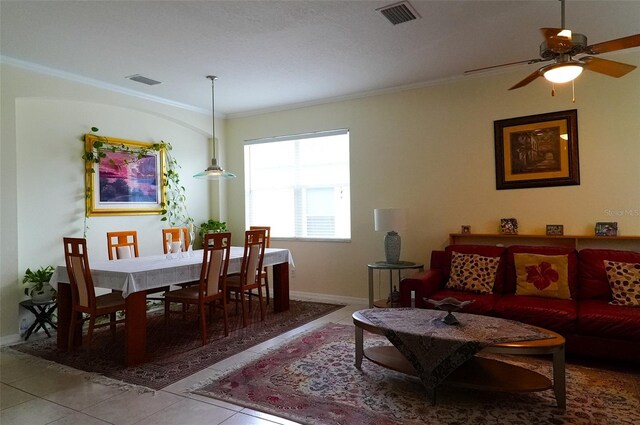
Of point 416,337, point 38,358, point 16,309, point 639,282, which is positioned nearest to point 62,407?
point 38,358

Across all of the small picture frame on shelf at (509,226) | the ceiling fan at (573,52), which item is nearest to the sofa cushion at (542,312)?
the small picture frame on shelf at (509,226)

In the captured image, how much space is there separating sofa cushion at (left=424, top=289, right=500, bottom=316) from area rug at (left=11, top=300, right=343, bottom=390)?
151 centimetres

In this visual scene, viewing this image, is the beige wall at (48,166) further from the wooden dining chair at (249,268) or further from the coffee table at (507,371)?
the coffee table at (507,371)

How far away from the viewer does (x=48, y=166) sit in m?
4.39

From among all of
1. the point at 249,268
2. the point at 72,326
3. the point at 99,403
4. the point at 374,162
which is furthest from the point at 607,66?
the point at 72,326

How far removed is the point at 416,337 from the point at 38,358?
10.5 ft

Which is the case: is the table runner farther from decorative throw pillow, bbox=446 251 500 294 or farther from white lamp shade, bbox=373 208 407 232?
white lamp shade, bbox=373 208 407 232

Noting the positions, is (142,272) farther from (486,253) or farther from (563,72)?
(563,72)

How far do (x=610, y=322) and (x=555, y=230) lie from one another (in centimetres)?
135

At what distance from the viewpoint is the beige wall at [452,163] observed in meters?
3.94

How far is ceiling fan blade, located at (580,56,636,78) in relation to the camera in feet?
8.40

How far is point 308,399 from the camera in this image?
2.62 metres

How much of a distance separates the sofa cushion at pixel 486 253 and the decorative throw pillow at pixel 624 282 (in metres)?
0.86

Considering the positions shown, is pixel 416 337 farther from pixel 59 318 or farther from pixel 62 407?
pixel 59 318
